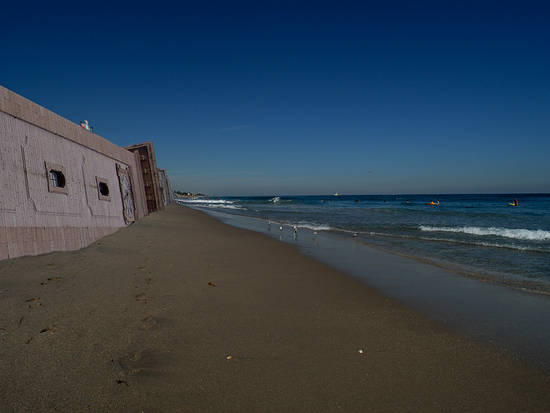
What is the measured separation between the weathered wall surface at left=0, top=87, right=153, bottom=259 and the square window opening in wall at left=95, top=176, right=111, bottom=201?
69 millimetres

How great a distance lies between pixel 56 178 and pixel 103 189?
11.2 feet

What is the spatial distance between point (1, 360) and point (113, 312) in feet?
4.52

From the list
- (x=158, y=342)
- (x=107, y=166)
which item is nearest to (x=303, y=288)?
(x=158, y=342)

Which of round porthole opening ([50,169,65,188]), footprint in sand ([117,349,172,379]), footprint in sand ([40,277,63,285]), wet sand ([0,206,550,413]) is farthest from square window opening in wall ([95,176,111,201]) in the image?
footprint in sand ([117,349,172,379])

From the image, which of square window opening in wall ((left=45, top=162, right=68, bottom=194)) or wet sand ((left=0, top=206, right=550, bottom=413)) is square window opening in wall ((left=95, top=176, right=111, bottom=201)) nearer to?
square window opening in wall ((left=45, top=162, right=68, bottom=194))

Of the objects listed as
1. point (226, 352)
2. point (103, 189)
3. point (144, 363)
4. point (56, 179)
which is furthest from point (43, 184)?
point (226, 352)

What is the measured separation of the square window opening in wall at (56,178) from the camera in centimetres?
740

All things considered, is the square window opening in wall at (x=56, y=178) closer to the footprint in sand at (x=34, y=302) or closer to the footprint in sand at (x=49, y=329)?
the footprint in sand at (x=34, y=302)

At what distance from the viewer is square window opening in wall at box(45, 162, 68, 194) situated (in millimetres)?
7402

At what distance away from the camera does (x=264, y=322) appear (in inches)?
167

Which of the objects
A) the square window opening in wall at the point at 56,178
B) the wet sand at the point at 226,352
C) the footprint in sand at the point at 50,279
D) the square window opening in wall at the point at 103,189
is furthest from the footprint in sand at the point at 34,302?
the square window opening in wall at the point at 103,189

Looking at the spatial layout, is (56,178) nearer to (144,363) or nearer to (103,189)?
(103,189)

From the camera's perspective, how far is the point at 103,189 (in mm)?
11156

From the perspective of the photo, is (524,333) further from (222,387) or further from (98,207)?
(98,207)
